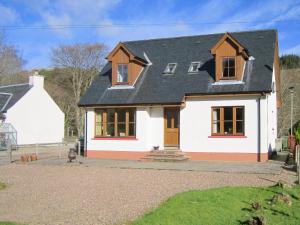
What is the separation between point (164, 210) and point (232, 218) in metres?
1.64

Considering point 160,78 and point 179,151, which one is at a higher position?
point 160,78

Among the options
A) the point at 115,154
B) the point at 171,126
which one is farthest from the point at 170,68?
the point at 115,154

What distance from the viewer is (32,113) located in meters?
42.1

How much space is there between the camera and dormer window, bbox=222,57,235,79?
24422mm

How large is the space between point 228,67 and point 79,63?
129 feet

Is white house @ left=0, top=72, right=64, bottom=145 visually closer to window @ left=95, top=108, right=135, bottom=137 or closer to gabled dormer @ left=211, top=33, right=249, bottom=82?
window @ left=95, top=108, right=135, bottom=137

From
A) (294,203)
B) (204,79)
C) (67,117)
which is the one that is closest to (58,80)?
Answer: (67,117)

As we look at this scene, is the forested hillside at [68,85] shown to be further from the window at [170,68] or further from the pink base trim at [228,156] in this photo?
the pink base trim at [228,156]

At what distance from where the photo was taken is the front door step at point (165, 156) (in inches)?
939

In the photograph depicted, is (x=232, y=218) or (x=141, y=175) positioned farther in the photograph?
(x=141, y=175)

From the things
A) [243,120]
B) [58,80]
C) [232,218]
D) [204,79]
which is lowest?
[232,218]

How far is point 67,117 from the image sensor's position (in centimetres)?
5919

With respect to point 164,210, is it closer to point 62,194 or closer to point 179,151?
point 62,194

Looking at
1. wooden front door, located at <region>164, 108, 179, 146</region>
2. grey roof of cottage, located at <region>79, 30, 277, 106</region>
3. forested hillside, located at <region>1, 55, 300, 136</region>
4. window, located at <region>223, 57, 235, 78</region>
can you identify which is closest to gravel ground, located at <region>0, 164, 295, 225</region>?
wooden front door, located at <region>164, 108, 179, 146</region>
